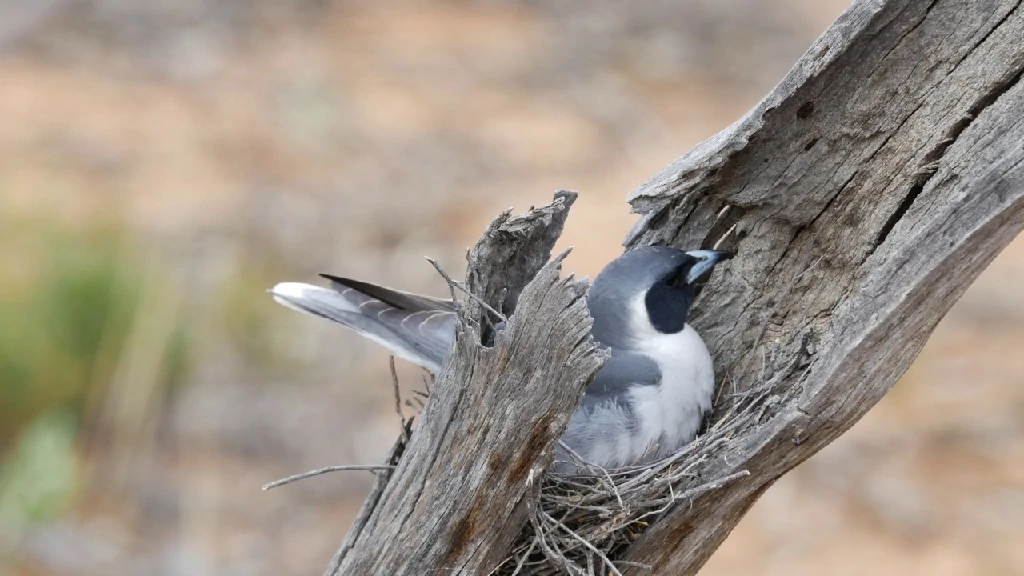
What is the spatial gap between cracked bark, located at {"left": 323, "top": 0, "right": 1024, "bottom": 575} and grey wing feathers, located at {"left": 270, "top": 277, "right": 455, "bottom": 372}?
458 mm

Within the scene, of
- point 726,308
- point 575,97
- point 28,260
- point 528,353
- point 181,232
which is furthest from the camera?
point 575,97

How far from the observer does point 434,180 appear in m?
9.98

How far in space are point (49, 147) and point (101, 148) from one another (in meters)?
0.43

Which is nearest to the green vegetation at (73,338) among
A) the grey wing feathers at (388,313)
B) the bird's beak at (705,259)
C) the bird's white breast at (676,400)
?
the grey wing feathers at (388,313)

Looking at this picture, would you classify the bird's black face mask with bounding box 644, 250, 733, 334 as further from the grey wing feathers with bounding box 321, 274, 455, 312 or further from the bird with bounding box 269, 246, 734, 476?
the grey wing feathers with bounding box 321, 274, 455, 312

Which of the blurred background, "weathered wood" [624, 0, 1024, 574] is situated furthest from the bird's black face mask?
the blurred background

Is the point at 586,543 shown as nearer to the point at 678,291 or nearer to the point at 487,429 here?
the point at 487,429

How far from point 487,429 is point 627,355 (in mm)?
1176

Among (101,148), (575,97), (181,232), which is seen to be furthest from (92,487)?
(575,97)

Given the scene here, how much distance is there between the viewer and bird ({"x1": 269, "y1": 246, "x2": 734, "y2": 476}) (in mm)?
3201

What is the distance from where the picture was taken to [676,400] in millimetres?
3227

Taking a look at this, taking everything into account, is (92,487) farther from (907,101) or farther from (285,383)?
(907,101)

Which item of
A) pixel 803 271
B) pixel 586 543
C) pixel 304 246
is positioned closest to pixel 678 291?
pixel 803 271

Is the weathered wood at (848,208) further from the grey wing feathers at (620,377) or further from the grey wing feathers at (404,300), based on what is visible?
the grey wing feathers at (404,300)
